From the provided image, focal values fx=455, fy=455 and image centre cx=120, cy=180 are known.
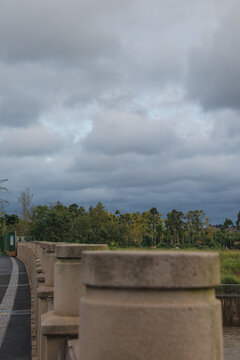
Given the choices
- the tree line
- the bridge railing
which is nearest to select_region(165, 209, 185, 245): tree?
Result: the tree line

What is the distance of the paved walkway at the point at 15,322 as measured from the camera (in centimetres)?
880

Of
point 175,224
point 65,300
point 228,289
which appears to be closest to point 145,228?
point 175,224

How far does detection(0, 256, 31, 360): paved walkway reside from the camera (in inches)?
346

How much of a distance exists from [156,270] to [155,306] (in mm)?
156

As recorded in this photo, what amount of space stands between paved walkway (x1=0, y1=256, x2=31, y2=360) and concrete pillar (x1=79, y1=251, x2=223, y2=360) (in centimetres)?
697

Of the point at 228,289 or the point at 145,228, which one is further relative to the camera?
the point at 145,228

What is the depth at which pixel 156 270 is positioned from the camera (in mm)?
1902

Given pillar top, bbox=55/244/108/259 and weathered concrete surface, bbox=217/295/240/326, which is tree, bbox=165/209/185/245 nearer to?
weathered concrete surface, bbox=217/295/240/326

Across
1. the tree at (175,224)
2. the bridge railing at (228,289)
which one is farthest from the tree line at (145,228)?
the bridge railing at (228,289)

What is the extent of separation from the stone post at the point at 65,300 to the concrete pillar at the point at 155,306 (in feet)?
→ 5.87

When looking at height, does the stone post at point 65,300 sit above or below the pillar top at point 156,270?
below

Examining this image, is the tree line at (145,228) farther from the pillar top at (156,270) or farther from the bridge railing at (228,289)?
the pillar top at (156,270)

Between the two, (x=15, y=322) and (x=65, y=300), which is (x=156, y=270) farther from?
(x=15, y=322)

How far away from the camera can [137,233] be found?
312ft
